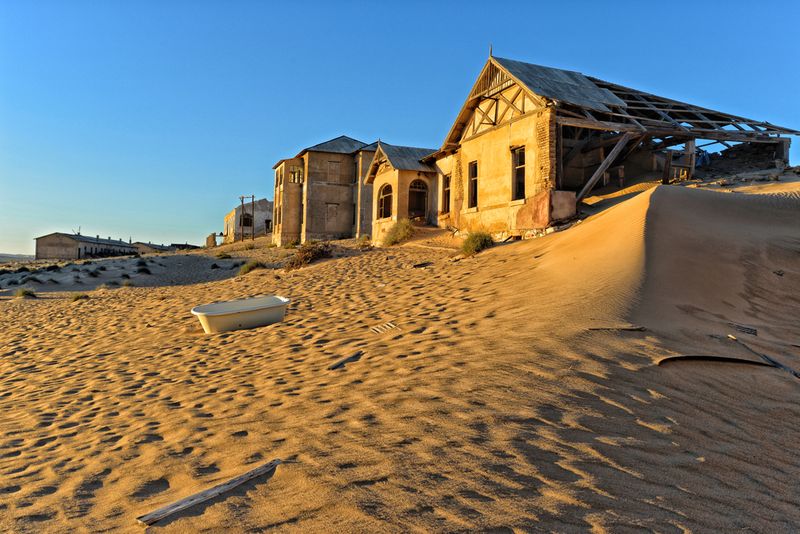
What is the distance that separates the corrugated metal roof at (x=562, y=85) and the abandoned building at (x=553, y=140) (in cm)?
6

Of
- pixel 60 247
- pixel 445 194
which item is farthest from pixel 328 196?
pixel 60 247

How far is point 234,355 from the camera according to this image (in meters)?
7.31

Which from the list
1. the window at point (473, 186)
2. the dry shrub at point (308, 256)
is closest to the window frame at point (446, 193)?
the window at point (473, 186)

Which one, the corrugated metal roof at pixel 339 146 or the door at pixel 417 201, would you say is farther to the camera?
the corrugated metal roof at pixel 339 146

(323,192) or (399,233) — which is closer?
(399,233)

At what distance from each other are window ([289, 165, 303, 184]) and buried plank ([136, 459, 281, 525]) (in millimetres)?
33275

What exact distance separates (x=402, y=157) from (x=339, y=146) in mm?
10544

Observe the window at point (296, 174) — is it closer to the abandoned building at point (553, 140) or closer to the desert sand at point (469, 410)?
the abandoned building at point (553, 140)

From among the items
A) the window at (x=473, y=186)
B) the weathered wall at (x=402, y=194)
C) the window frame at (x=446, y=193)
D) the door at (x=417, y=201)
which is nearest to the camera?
the window at (x=473, y=186)

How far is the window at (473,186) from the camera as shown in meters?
19.1

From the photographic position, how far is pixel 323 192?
109ft

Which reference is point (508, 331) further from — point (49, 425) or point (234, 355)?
point (49, 425)

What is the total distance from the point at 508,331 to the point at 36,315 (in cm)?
1404

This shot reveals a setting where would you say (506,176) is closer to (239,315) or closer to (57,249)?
(239,315)
